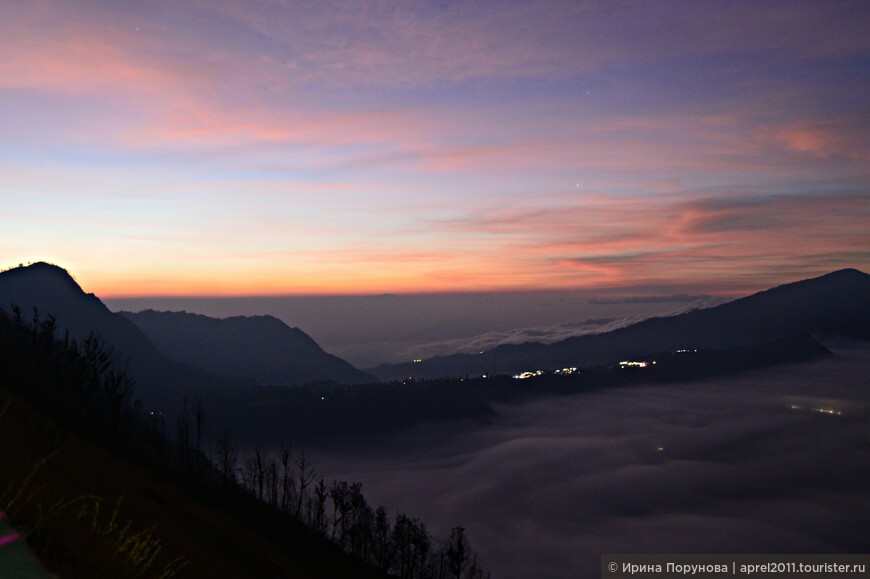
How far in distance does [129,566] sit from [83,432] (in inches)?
3156

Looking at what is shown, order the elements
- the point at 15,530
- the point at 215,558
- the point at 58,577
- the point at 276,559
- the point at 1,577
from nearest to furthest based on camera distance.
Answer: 1. the point at 1,577
2. the point at 58,577
3. the point at 15,530
4. the point at 215,558
5. the point at 276,559

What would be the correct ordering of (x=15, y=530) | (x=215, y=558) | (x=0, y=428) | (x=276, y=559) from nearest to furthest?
(x=15, y=530), (x=0, y=428), (x=215, y=558), (x=276, y=559)

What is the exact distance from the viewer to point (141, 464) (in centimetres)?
8044

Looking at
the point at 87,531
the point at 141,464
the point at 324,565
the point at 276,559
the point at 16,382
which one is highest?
the point at 87,531

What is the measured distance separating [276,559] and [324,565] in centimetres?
2892

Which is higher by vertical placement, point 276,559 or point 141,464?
point 141,464

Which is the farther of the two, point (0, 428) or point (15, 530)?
point (0, 428)

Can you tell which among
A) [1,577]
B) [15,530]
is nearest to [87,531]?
[15,530]

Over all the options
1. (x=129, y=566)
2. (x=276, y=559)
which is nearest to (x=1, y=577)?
(x=129, y=566)

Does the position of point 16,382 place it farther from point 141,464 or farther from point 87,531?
point 87,531

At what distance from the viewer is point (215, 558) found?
47.9 m

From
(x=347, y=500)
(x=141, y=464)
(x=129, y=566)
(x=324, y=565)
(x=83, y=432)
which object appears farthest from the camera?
(x=347, y=500)

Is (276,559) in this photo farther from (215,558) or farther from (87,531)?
(87,531)

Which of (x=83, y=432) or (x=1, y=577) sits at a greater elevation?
(x=1, y=577)
